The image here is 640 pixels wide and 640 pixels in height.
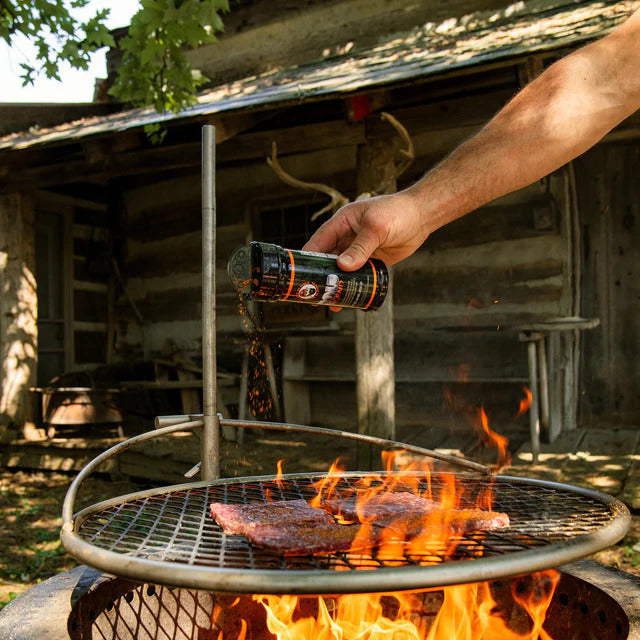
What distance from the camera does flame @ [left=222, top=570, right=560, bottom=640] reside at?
1.86 m

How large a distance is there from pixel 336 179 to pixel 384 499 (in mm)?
5848

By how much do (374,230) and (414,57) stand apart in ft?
12.6

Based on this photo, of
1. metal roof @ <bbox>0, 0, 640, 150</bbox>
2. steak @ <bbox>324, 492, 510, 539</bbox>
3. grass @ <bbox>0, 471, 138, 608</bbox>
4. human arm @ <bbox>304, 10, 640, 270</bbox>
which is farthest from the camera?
metal roof @ <bbox>0, 0, 640, 150</bbox>

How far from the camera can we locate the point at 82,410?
6934 millimetres

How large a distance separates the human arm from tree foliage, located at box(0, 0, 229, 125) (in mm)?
2672

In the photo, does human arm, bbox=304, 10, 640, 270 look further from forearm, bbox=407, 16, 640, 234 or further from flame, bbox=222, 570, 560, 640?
flame, bbox=222, 570, 560, 640

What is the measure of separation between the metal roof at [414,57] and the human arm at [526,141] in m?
2.47

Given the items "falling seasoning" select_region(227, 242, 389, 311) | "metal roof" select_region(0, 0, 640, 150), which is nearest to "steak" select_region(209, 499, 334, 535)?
"falling seasoning" select_region(227, 242, 389, 311)

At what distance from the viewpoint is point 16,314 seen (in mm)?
6750

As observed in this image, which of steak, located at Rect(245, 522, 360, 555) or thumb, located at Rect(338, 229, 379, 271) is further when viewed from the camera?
thumb, located at Rect(338, 229, 379, 271)

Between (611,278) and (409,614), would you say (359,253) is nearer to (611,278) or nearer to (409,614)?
(409,614)

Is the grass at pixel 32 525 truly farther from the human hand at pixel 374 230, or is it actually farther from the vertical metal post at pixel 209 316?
the human hand at pixel 374 230

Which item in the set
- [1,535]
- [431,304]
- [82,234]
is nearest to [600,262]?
[431,304]

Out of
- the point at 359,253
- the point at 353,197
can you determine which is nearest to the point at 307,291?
the point at 359,253
